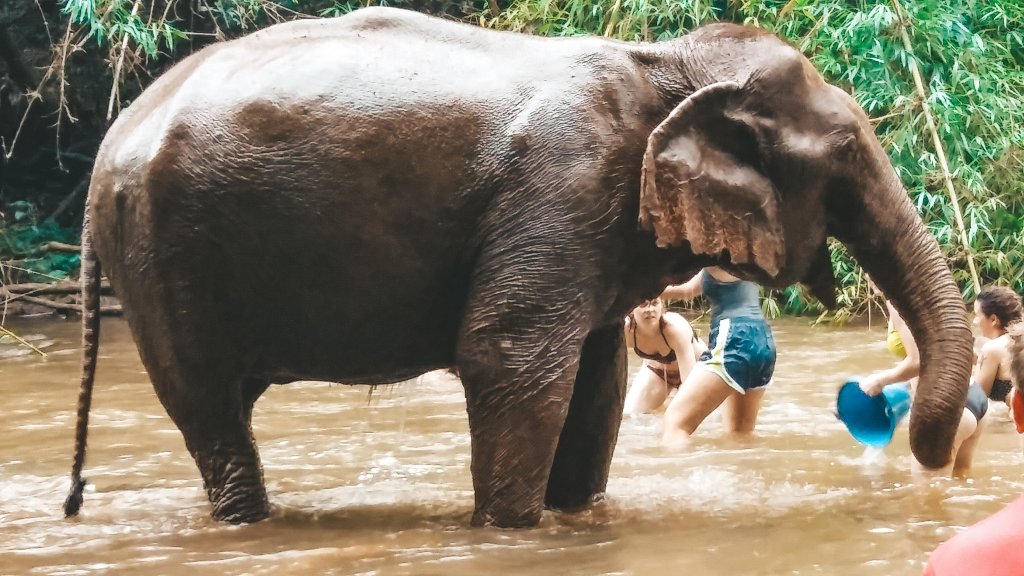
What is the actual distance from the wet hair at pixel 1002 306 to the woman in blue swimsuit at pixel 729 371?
0.93 metres

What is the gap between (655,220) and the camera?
365 centimetres

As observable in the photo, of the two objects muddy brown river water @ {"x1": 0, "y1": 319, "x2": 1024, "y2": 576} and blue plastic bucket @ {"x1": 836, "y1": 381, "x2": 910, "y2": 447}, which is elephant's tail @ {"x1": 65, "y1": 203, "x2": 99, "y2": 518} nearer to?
muddy brown river water @ {"x1": 0, "y1": 319, "x2": 1024, "y2": 576}

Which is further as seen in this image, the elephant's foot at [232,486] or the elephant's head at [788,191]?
the elephant's foot at [232,486]

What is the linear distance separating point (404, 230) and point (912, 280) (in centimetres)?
150

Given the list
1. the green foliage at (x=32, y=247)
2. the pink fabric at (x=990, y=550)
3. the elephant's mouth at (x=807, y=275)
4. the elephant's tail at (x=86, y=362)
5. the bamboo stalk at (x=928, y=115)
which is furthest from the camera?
the green foliage at (x=32, y=247)

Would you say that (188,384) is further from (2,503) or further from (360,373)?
(2,503)

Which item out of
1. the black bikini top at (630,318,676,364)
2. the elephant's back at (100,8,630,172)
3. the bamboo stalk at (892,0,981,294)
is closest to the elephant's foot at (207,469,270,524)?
the elephant's back at (100,8,630,172)

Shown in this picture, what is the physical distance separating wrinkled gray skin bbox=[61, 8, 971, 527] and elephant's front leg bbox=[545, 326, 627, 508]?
0.38 m

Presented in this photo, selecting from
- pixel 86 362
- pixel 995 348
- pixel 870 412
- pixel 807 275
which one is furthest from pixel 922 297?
pixel 86 362

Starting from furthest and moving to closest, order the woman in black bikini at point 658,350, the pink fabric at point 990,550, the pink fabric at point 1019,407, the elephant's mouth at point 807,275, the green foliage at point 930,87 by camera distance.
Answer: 1. the green foliage at point 930,87
2. the woman in black bikini at point 658,350
3. the elephant's mouth at point 807,275
4. the pink fabric at point 1019,407
5. the pink fabric at point 990,550

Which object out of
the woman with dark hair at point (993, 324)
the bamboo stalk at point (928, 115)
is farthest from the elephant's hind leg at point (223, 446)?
the bamboo stalk at point (928, 115)

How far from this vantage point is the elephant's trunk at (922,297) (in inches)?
145

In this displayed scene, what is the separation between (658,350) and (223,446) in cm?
309

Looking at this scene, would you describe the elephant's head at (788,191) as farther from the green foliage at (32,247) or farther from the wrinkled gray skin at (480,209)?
the green foliage at (32,247)
